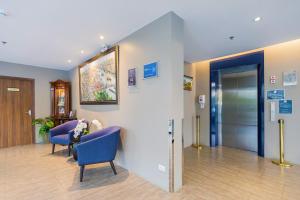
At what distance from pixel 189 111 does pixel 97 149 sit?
3097 millimetres

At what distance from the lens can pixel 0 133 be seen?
5039 millimetres

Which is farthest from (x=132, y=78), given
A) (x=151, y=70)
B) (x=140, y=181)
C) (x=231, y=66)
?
(x=231, y=66)

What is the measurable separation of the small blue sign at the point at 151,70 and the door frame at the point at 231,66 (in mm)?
2838

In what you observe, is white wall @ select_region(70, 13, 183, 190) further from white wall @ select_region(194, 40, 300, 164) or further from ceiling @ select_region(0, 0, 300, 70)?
white wall @ select_region(194, 40, 300, 164)

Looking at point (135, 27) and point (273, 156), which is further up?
point (135, 27)

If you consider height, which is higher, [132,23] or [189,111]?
[132,23]

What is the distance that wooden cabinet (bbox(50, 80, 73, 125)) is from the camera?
5802 mm

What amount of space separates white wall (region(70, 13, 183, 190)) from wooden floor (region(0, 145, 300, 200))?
313 mm

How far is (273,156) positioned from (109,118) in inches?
155

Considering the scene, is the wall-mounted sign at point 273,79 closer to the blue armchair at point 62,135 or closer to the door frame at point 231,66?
the door frame at point 231,66

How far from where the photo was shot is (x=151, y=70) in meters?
2.74

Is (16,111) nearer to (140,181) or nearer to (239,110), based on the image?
(140,181)

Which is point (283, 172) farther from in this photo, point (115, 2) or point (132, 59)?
point (115, 2)

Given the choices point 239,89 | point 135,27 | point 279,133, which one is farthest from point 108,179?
point 239,89
